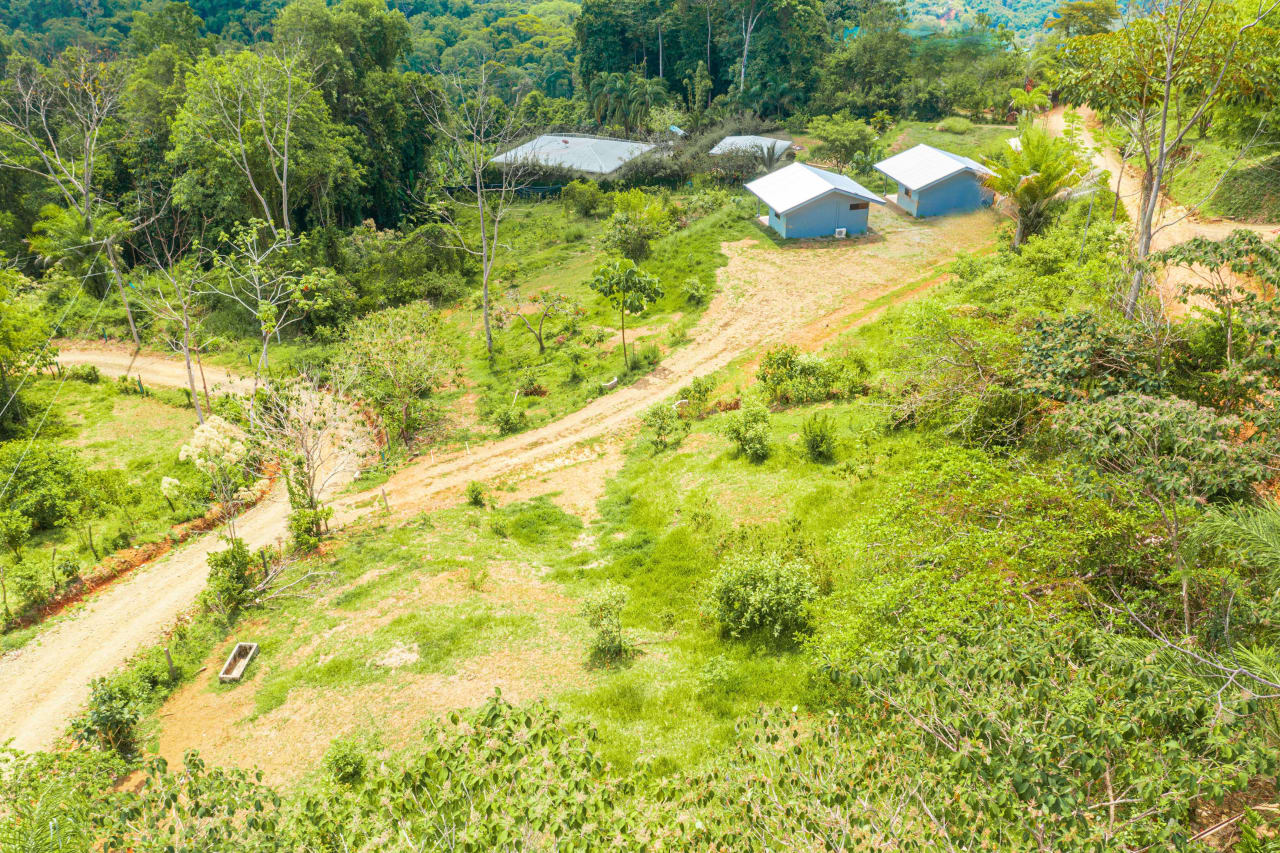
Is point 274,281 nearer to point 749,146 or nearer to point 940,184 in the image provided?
point 940,184

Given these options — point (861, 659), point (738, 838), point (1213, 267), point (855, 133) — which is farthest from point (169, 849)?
point (855, 133)

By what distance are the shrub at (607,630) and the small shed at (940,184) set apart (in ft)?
119

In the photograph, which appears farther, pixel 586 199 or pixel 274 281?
pixel 586 199

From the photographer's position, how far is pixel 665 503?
69.6 feet

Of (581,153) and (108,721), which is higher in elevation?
(581,153)

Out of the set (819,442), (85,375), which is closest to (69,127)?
(85,375)

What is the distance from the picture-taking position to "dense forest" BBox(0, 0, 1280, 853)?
8.02 metres

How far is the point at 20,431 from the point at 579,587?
26748 millimetres

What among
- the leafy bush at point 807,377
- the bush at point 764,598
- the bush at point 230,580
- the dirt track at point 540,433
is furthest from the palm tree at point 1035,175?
the bush at point 230,580

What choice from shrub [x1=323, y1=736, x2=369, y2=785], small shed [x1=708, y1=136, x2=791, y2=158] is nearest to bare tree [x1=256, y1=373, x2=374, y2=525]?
shrub [x1=323, y1=736, x2=369, y2=785]

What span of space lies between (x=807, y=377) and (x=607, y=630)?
14.4m

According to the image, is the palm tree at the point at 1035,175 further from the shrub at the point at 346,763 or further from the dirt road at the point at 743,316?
the shrub at the point at 346,763

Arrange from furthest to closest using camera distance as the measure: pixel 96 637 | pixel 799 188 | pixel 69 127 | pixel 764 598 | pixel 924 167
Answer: pixel 69 127
pixel 924 167
pixel 799 188
pixel 96 637
pixel 764 598

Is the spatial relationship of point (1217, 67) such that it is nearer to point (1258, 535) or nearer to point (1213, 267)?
point (1213, 267)
